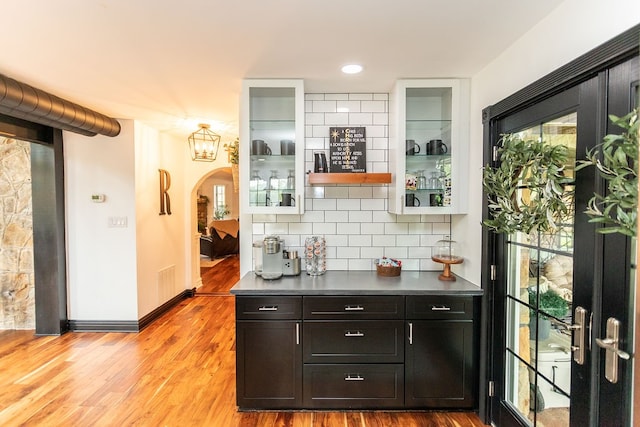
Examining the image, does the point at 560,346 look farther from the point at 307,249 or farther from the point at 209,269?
the point at 209,269

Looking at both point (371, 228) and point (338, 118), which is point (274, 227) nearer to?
point (371, 228)

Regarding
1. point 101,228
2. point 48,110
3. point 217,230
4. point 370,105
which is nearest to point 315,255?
point 370,105

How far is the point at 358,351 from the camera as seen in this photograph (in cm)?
244

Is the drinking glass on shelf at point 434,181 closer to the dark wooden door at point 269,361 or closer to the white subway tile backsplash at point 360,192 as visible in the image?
the white subway tile backsplash at point 360,192

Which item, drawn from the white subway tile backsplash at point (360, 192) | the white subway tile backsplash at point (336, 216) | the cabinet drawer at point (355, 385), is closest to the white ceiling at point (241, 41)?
the white subway tile backsplash at point (360, 192)

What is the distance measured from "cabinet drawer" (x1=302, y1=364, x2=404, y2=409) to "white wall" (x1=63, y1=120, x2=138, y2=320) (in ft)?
8.73

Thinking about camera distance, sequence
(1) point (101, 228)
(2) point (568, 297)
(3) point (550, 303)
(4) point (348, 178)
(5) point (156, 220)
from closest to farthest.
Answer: (2) point (568, 297) → (3) point (550, 303) → (4) point (348, 178) → (1) point (101, 228) → (5) point (156, 220)

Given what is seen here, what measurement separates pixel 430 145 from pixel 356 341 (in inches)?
63.7

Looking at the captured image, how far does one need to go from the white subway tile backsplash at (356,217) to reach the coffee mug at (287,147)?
26 centimetres

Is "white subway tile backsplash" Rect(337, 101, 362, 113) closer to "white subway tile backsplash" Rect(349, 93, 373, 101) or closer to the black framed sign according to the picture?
"white subway tile backsplash" Rect(349, 93, 373, 101)

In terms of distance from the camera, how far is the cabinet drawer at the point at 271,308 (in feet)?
7.96

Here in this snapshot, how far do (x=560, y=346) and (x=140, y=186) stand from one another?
13.9ft

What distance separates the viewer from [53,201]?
12.6 feet

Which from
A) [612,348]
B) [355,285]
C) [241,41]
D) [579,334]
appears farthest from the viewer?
[355,285]
